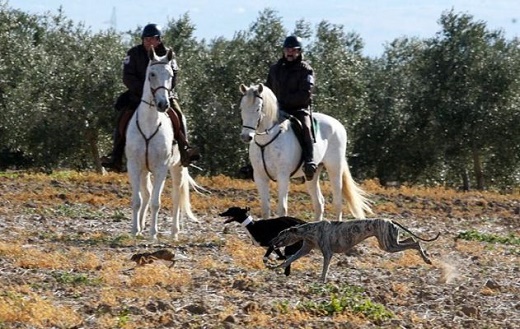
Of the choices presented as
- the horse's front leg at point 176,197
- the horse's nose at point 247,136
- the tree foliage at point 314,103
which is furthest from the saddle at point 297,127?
the tree foliage at point 314,103

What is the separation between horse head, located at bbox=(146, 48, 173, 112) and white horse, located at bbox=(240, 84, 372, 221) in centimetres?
101

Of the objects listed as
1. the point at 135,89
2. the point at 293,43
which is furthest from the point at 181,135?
the point at 293,43

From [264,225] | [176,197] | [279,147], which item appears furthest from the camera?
[176,197]

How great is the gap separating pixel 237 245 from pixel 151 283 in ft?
13.1

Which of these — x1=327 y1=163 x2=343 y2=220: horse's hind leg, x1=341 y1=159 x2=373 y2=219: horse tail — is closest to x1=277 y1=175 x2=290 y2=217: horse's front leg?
x1=327 y1=163 x2=343 y2=220: horse's hind leg

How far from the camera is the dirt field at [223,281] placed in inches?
385

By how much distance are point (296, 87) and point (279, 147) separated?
100 centimetres

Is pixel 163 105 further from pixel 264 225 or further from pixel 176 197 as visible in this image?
pixel 176 197

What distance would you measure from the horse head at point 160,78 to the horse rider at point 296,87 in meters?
1.83

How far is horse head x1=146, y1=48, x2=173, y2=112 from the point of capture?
15.5m

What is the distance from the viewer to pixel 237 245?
1528cm

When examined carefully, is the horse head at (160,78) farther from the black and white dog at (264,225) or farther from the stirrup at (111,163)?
the black and white dog at (264,225)

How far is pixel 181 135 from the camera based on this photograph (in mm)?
17047

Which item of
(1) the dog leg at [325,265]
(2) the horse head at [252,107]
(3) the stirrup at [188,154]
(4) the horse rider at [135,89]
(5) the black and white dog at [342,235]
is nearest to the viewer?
(1) the dog leg at [325,265]
